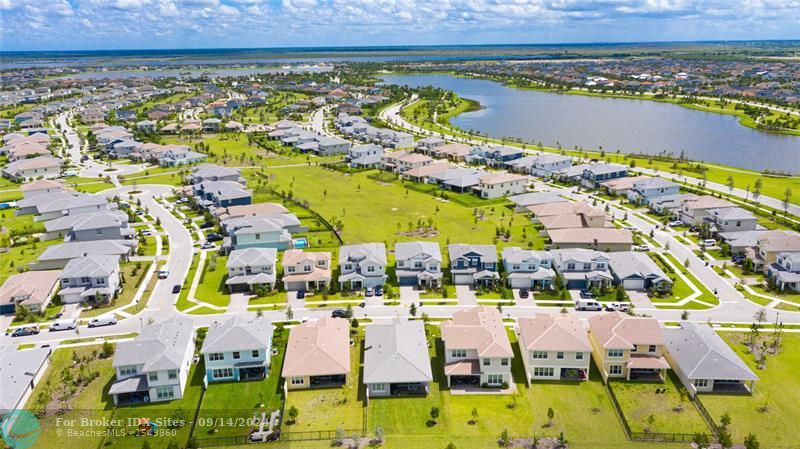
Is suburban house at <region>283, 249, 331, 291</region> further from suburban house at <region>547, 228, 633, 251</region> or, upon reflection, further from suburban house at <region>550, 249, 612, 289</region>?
suburban house at <region>547, 228, 633, 251</region>

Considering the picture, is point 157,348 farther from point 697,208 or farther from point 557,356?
point 697,208

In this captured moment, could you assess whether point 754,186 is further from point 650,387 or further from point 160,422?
point 160,422

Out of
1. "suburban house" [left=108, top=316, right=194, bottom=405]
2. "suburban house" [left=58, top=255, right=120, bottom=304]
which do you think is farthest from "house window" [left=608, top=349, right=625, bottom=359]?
"suburban house" [left=58, top=255, right=120, bottom=304]

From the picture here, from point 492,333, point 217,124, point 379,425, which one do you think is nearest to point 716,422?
point 492,333

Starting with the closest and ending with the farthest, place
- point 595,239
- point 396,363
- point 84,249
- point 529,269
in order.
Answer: point 396,363 < point 529,269 < point 84,249 < point 595,239

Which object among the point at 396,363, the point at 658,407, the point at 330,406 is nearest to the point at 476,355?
the point at 396,363

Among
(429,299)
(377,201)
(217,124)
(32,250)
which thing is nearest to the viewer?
(429,299)
